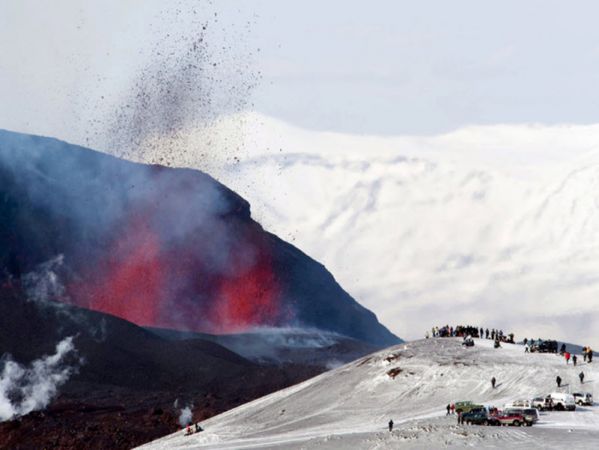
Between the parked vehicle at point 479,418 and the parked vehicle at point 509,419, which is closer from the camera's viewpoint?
the parked vehicle at point 509,419

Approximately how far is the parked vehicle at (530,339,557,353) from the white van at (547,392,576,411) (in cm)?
2973

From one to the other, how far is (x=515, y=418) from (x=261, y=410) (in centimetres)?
4734

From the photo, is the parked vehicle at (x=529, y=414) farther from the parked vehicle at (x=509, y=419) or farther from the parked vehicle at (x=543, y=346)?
the parked vehicle at (x=543, y=346)

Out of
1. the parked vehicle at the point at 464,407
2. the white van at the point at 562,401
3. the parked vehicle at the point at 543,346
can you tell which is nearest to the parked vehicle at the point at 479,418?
the parked vehicle at the point at 464,407

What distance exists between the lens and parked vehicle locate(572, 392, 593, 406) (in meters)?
132

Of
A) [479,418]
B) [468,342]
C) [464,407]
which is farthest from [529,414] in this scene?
[468,342]

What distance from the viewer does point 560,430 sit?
11569 centimetres

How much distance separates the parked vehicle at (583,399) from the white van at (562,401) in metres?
2.54

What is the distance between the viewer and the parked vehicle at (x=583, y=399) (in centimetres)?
13188

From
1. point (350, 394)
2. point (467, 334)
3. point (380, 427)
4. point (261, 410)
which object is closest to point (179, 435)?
point (261, 410)

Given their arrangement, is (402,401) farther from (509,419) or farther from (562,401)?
(509,419)

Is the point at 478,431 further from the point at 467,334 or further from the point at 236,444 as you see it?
the point at 467,334

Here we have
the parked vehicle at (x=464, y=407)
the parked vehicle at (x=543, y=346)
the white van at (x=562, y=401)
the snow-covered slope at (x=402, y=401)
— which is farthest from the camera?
the parked vehicle at (x=543, y=346)

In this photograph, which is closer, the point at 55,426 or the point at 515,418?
the point at 515,418
